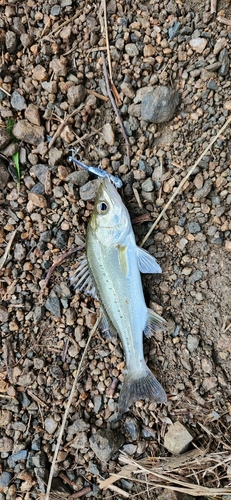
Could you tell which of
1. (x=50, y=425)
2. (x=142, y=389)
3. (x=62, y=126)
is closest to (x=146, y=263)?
(x=142, y=389)

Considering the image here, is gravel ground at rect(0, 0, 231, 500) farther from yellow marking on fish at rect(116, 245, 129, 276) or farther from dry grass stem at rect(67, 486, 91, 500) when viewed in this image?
yellow marking on fish at rect(116, 245, 129, 276)

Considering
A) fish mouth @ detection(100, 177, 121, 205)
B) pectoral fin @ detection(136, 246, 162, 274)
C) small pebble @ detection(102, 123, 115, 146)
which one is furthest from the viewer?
small pebble @ detection(102, 123, 115, 146)

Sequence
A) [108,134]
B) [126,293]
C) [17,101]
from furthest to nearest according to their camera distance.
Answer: [17,101], [108,134], [126,293]

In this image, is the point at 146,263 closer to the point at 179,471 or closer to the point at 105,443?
the point at 105,443

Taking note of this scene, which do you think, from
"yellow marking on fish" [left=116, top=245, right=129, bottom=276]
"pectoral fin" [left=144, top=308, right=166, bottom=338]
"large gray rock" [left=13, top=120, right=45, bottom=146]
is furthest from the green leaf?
"pectoral fin" [left=144, top=308, right=166, bottom=338]

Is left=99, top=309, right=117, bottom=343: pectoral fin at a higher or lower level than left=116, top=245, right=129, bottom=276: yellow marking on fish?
lower

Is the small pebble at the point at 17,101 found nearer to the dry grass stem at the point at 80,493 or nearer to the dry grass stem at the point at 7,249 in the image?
the dry grass stem at the point at 7,249
